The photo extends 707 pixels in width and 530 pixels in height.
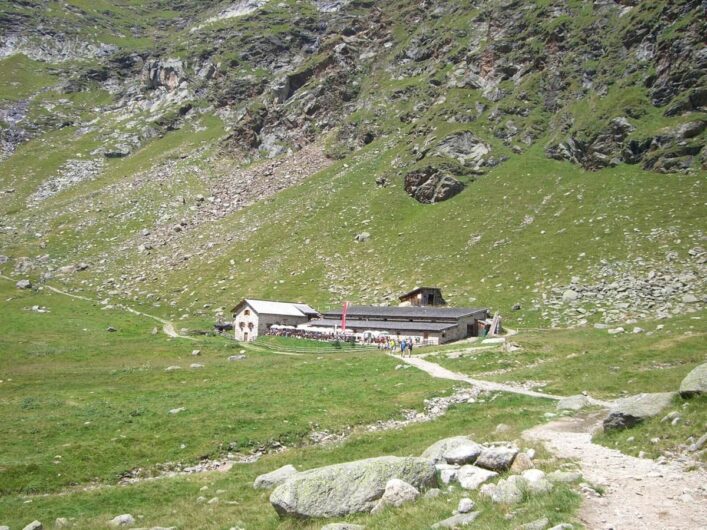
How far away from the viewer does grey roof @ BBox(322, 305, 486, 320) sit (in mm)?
65250

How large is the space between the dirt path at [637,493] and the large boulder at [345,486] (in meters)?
4.71

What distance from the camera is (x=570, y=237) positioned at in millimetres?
78938

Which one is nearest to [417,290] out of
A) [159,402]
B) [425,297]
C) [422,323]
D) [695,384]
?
[425,297]

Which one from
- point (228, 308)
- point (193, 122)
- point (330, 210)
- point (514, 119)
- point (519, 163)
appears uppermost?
point (193, 122)

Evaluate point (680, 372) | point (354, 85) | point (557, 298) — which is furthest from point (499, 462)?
point (354, 85)

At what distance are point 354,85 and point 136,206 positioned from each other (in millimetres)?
80818

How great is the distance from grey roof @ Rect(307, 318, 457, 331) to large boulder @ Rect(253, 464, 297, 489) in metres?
45.2

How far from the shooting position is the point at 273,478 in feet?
63.9

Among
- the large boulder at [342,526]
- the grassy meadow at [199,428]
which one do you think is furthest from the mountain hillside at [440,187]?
the large boulder at [342,526]

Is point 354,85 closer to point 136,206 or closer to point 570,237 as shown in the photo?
point 136,206

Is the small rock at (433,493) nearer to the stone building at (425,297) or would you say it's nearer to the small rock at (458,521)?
the small rock at (458,521)

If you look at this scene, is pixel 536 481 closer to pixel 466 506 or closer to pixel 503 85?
pixel 466 506

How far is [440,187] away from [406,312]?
156ft

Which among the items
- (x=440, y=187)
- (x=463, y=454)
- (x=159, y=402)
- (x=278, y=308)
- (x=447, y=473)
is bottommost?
(x=159, y=402)
